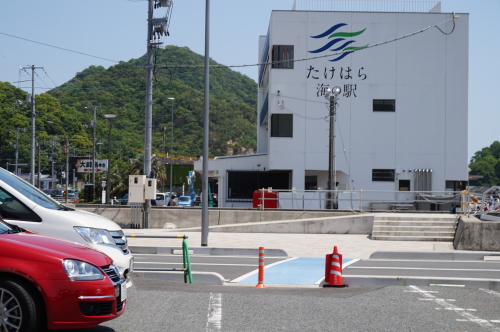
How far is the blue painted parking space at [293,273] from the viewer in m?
12.3

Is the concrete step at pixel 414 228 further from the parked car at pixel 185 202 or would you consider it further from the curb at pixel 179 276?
the parked car at pixel 185 202

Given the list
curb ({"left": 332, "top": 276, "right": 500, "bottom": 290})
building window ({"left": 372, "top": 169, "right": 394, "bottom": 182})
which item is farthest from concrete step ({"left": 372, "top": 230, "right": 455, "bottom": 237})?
building window ({"left": 372, "top": 169, "right": 394, "bottom": 182})

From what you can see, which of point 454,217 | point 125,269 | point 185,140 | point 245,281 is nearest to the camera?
point 125,269

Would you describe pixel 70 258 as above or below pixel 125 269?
above

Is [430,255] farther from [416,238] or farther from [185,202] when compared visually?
[185,202]

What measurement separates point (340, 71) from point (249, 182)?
1018cm

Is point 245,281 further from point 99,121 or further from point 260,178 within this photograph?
point 99,121

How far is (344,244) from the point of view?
69.8 ft

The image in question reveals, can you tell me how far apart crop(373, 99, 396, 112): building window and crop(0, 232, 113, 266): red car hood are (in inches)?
1463

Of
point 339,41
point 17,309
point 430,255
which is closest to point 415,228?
point 430,255

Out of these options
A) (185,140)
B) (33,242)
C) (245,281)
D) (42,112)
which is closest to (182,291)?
(245,281)

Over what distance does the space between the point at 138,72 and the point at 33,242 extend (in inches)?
3111

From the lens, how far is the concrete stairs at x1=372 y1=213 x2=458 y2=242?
2273 centimetres

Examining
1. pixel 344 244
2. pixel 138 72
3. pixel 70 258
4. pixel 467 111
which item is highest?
pixel 138 72
